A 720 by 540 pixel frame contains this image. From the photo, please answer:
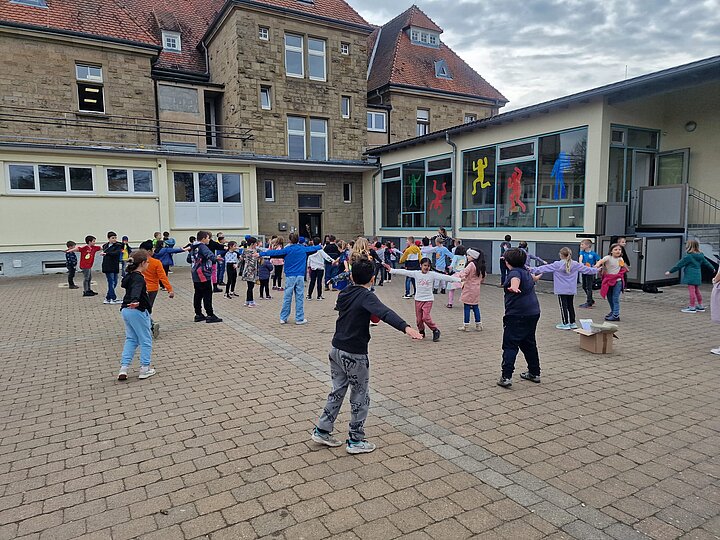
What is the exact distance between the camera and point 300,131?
24.7 meters

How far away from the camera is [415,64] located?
98.0 feet

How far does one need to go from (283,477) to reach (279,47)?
78.9 ft

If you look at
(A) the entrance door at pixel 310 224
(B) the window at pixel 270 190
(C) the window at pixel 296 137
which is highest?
(C) the window at pixel 296 137

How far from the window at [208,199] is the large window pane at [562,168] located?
13681mm

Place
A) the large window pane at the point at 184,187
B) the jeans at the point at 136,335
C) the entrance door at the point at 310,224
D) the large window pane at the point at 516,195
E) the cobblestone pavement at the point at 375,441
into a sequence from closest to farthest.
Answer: the cobblestone pavement at the point at 375,441
the jeans at the point at 136,335
the large window pane at the point at 516,195
the large window pane at the point at 184,187
the entrance door at the point at 310,224

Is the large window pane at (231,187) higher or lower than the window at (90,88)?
lower

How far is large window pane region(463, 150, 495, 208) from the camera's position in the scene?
17798mm

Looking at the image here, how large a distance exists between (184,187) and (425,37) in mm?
20159

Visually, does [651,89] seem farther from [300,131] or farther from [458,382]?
[300,131]

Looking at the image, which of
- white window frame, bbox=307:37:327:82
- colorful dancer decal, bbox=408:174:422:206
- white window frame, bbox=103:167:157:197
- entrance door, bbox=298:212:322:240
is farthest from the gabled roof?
white window frame, bbox=103:167:157:197

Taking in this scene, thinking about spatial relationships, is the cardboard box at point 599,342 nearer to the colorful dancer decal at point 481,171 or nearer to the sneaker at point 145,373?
the sneaker at point 145,373

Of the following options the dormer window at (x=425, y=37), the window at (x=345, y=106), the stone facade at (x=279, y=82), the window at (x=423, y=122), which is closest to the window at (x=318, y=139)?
the stone facade at (x=279, y=82)

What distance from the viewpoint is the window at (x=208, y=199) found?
2125 centimetres

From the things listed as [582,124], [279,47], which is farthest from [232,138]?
[582,124]
